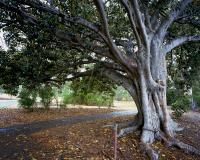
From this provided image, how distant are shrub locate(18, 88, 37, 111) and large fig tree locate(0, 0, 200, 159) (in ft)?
21.9

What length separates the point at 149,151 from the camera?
10.2 meters

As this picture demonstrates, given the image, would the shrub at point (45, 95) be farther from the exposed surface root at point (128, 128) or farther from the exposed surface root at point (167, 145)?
the exposed surface root at point (167, 145)

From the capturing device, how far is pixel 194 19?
13.2 meters

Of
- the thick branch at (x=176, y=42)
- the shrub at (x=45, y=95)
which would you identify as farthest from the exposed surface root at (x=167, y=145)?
the shrub at (x=45, y=95)

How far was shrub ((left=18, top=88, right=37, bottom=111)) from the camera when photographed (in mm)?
20891

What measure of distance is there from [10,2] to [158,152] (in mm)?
7061

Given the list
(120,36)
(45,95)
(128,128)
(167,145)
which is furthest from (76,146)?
(45,95)

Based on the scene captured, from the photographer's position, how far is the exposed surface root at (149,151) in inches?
387

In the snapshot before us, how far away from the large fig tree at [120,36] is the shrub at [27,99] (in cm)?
667

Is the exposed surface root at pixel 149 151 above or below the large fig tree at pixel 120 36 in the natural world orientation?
below

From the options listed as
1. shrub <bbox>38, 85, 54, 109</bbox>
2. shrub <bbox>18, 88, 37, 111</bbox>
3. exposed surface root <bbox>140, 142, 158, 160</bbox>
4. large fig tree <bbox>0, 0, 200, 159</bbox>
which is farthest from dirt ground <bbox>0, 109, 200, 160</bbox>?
shrub <bbox>38, 85, 54, 109</bbox>

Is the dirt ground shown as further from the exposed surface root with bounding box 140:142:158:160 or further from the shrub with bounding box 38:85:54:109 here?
the shrub with bounding box 38:85:54:109

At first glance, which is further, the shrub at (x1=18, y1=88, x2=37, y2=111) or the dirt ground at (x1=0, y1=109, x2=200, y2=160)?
the shrub at (x1=18, y1=88, x2=37, y2=111)

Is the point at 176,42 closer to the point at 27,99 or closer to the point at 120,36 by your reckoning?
the point at 120,36
